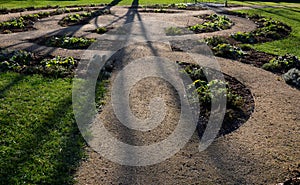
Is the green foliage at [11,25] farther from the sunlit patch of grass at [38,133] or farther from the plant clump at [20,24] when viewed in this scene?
the sunlit patch of grass at [38,133]

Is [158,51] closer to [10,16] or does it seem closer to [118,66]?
[118,66]

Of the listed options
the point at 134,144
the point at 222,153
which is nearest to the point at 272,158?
the point at 222,153

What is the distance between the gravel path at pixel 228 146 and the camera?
13.4 feet

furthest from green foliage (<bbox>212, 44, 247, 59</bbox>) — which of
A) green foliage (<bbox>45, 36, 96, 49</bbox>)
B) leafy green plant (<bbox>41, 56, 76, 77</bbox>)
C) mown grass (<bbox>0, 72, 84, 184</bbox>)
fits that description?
mown grass (<bbox>0, 72, 84, 184</bbox>)

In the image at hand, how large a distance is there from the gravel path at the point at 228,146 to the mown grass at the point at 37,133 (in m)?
0.33

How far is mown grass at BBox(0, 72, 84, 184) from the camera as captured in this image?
4129mm

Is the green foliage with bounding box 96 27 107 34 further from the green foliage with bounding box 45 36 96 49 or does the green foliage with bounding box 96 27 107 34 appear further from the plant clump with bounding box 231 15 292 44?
the plant clump with bounding box 231 15 292 44

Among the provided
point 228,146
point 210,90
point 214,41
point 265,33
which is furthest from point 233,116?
point 265,33

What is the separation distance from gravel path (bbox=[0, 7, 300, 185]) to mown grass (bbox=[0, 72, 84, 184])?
1.09 ft

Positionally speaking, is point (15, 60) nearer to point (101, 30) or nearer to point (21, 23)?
point (101, 30)

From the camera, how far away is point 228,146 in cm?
473

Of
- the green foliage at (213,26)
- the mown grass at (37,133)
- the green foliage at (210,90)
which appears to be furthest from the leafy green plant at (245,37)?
the mown grass at (37,133)

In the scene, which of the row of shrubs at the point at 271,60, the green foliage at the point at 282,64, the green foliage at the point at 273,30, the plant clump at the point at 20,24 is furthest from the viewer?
the plant clump at the point at 20,24

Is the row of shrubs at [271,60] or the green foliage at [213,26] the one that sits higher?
the green foliage at [213,26]
